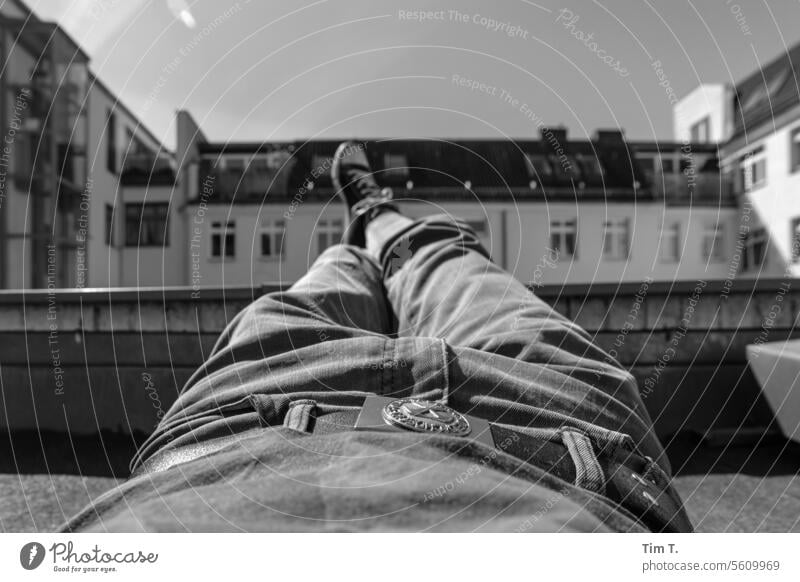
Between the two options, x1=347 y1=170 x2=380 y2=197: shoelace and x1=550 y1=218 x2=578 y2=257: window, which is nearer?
x1=347 y1=170 x2=380 y2=197: shoelace

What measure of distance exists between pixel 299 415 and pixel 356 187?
1.02 metres

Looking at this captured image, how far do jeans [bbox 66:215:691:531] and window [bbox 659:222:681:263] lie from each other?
6.22 metres

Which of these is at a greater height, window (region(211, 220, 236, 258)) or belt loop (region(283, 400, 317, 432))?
window (region(211, 220, 236, 258))

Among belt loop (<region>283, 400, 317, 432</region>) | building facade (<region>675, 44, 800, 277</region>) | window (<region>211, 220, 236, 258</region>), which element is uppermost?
building facade (<region>675, 44, 800, 277</region>)

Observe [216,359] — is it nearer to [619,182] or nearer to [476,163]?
[476,163]

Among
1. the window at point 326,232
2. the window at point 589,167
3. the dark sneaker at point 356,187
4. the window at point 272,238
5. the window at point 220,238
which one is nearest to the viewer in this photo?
the dark sneaker at point 356,187

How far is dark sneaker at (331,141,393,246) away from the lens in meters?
0.97

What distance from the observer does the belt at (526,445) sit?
0.24 meters

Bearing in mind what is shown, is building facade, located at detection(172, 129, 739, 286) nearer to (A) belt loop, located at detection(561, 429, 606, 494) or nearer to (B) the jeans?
(B) the jeans

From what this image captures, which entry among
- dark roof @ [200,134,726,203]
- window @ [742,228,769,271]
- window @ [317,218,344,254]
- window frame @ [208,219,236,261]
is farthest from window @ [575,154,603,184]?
window frame @ [208,219,236,261]

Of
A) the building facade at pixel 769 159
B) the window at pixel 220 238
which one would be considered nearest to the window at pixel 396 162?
the window at pixel 220 238

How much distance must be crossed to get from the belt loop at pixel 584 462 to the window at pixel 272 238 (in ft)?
14.9

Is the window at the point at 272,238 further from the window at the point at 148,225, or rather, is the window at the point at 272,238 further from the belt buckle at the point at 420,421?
the belt buckle at the point at 420,421

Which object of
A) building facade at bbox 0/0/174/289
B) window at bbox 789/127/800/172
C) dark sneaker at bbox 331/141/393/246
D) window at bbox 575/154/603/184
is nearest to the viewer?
dark sneaker at bbox 331/141/393/246
